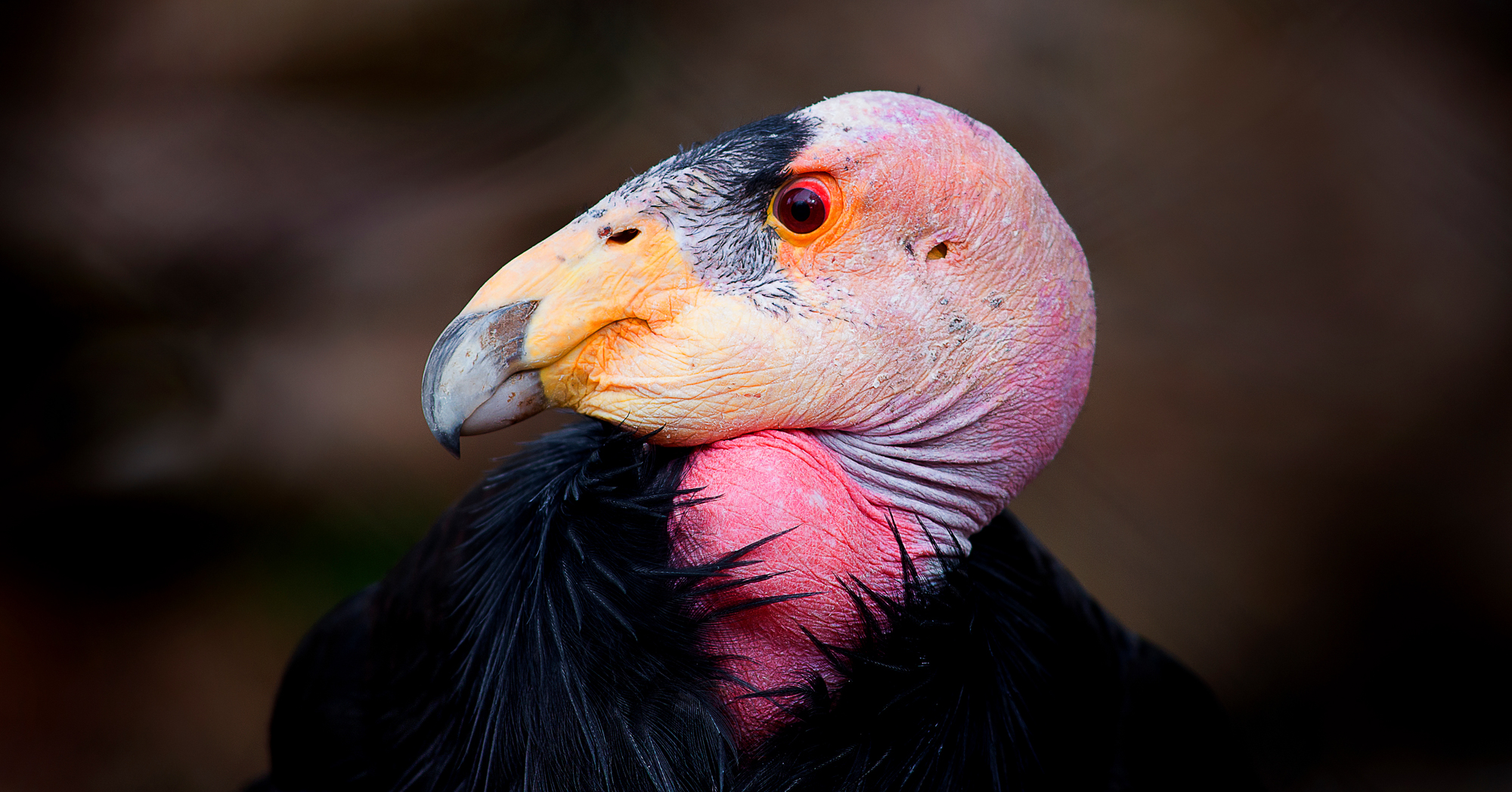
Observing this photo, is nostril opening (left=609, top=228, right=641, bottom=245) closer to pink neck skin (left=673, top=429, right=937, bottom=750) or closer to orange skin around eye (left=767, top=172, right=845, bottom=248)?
orange skin around eye (left=767, top=172, right=845, bottom=248)

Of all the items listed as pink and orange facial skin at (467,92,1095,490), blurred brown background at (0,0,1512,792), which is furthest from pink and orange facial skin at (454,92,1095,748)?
blurred brown background at (0,0,1512,792)

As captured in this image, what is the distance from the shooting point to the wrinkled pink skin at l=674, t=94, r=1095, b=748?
1413 mm

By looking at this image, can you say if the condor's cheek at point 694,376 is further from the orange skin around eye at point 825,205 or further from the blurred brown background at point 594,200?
the blurred brown background at point 594,200

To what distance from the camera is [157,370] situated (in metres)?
3.39

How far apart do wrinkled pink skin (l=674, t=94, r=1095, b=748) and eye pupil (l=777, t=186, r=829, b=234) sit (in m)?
0.03

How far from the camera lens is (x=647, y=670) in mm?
1433

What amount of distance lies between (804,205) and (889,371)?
0.86ft

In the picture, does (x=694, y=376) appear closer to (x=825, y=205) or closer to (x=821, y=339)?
(x=821, y=339)

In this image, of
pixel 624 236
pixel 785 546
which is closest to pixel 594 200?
pixel 624 236

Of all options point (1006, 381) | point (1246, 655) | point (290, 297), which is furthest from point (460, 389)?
point (1246, 655)

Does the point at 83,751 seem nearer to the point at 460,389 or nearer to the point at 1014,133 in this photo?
the point at 460,389

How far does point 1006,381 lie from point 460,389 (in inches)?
30.0

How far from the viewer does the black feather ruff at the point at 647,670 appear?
4.71ft

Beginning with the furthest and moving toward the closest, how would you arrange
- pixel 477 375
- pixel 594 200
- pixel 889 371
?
pixel 594 200, pixel 889 371, pixel 477 375
